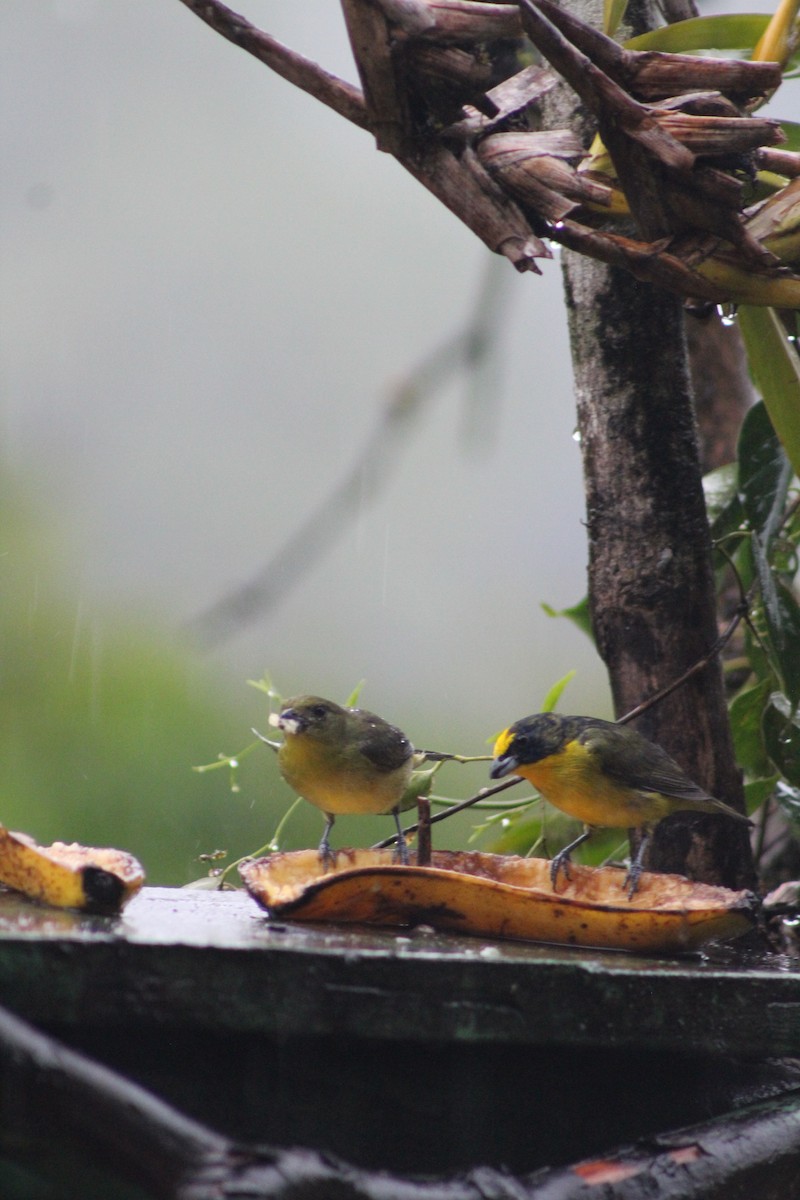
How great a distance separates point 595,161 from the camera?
156 centimetres

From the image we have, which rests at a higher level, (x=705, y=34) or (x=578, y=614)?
(x=705, y=34)

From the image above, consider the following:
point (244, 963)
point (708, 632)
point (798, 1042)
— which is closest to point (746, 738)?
point (708, 632)

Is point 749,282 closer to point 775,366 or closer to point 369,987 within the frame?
point 775,366

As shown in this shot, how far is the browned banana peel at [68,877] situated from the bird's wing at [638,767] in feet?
2.70

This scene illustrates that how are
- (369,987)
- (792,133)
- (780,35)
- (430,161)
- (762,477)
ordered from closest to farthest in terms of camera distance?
(369,987) → (430,161) → (780,35) → (792,133) → (762,477)

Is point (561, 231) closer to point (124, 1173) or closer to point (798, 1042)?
point (798, 1042)

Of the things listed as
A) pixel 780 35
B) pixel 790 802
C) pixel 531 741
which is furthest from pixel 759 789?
pixel 780 35

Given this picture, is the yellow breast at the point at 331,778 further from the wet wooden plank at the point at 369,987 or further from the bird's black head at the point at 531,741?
the wet wooden plank at the point at 369,987

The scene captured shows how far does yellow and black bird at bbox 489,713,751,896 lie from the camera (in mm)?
1815

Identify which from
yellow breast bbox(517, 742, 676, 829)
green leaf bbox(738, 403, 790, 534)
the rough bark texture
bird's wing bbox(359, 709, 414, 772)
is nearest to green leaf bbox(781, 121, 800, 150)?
the rough bark texture

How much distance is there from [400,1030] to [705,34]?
1.60 meters

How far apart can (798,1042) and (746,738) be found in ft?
4.18

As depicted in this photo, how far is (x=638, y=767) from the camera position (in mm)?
1820

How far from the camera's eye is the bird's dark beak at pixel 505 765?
1.80 meters
